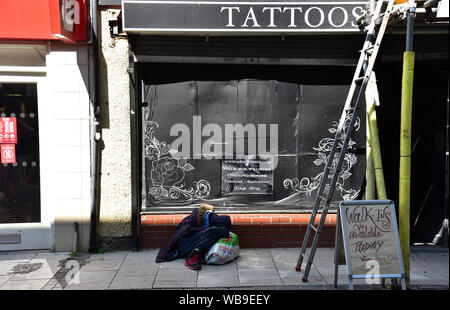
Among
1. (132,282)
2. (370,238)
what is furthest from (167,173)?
(370,238)

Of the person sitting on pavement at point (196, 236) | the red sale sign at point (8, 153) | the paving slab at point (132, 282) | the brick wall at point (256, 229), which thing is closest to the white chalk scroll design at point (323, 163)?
the brick wall at point (256, 229)

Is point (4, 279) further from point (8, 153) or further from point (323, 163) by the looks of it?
point (323, 163)

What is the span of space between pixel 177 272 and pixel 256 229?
4.61ft

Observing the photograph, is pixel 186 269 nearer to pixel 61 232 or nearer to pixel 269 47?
pixel 61 232

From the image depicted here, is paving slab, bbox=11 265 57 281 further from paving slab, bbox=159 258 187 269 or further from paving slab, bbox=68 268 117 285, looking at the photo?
paving slab, bbox=159 258 187 269

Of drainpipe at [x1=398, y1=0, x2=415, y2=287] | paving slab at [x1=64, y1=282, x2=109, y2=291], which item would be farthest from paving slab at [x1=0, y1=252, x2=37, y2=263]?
drainpipe at [x1=398, y1=0, x2=415, y2=287]

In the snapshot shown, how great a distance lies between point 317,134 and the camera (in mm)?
5707

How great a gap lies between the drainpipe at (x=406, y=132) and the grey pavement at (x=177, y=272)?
0.70 metres

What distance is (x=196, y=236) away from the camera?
5133mm

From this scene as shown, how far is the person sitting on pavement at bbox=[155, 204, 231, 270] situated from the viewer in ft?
16.5

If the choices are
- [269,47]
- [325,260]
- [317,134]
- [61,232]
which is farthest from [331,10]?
[61,232]

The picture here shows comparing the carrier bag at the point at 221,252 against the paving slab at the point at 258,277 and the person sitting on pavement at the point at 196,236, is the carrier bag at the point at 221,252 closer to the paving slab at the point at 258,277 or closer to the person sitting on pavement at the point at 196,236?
the person sitting on pavement at the point at 196,236

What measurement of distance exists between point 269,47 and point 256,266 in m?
3.14

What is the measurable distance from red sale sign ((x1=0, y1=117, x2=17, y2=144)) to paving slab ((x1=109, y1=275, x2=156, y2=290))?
268 centimetres
